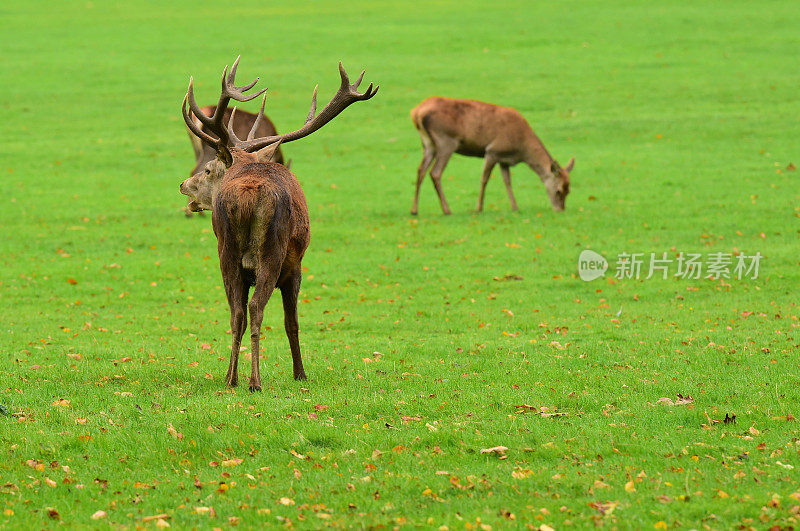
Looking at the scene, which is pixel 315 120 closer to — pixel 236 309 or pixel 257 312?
pixel 236 309

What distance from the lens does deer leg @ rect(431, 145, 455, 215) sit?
2252 cm

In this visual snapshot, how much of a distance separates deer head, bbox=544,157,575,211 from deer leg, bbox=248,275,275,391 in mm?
14543

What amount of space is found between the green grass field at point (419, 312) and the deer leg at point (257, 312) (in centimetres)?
30

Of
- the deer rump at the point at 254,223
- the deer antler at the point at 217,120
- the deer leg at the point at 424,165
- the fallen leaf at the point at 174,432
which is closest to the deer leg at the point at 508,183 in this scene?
the deer leg at the point at 424,165

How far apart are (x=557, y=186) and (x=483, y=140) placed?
200 centimetres

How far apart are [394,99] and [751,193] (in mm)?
15143

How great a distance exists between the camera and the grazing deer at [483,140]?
23.1m

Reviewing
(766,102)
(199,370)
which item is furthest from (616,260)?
(766,102)

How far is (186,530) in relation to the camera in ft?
19.7

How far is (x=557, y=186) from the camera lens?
2291cm

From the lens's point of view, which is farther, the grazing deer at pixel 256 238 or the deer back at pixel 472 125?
the deer back at pixel 472 125

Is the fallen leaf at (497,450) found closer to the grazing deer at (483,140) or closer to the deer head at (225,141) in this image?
the deer head at (225,141)

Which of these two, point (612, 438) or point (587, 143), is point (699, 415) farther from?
point (587, 143)

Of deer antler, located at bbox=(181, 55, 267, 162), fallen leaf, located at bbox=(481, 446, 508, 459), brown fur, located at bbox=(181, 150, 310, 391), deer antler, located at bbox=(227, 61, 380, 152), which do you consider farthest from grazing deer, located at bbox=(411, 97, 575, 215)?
fallen leaf, located at bbox=(481, 446, 508, 459)
